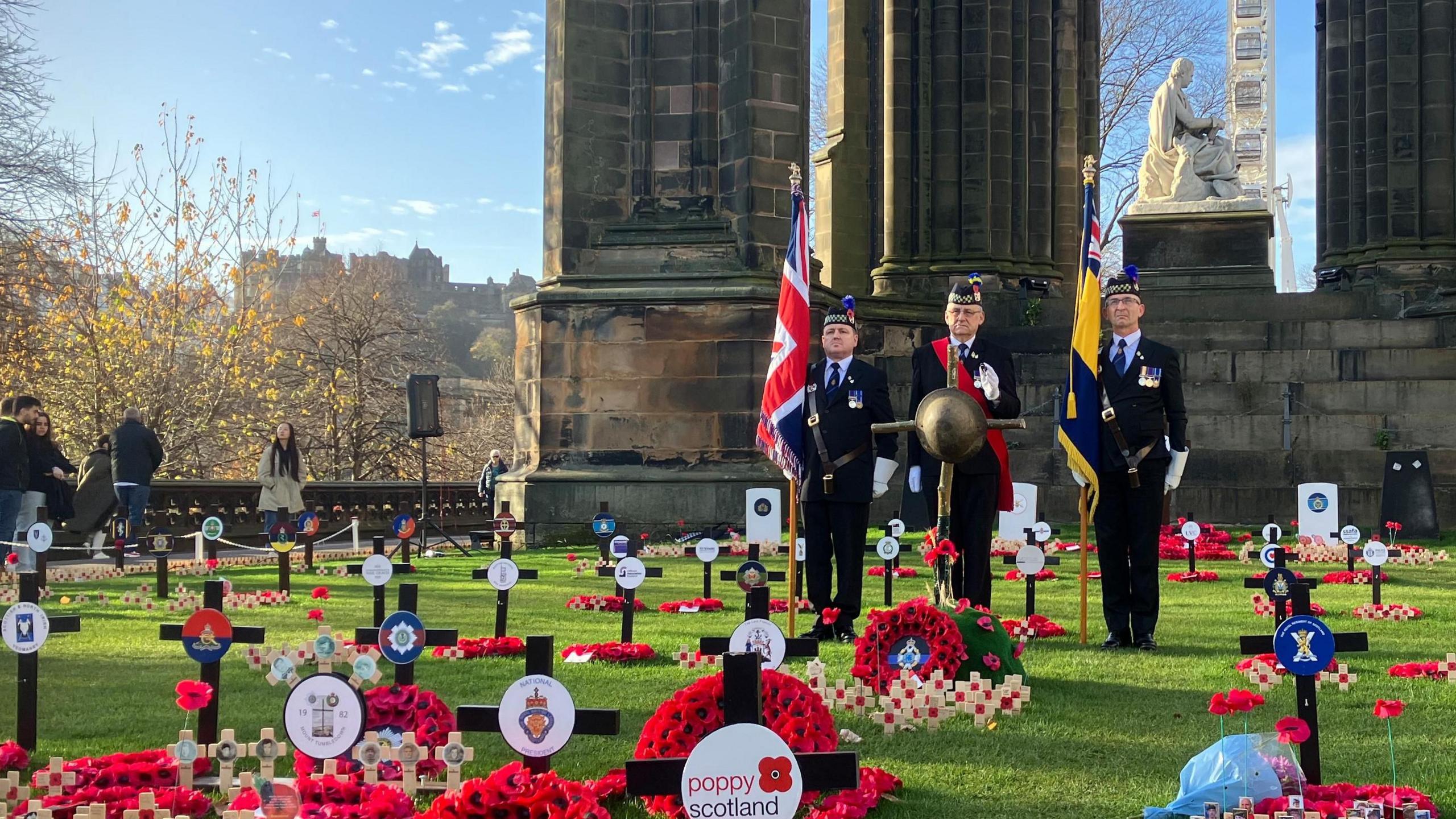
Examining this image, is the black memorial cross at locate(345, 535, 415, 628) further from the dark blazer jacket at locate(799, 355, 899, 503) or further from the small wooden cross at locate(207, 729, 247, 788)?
the dark blazer jacket at locate(799, 355, 899, 503)

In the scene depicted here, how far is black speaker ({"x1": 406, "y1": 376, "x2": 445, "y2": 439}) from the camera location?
19672 millimetres

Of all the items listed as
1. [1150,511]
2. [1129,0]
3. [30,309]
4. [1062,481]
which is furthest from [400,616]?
[1129,0]

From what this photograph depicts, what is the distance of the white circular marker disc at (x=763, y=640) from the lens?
5609mm

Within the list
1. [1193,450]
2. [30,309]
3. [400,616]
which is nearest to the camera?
[400,616]

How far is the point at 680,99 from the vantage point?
19.3 meters

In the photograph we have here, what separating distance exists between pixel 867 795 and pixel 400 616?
174 cm

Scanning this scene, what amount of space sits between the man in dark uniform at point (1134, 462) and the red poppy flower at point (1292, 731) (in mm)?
4256

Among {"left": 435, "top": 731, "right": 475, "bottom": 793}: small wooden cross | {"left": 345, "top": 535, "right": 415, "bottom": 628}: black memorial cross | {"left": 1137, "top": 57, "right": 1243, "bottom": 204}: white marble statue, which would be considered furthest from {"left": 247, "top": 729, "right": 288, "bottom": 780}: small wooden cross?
{"left": 1137, "top": 57, "right": 1243, "bottom": 204}: white marble statue

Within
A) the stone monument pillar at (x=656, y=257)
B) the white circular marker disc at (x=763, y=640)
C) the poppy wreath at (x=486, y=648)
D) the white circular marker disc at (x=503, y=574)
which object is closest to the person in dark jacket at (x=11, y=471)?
the stone monument pillar at (x=656, y=257)

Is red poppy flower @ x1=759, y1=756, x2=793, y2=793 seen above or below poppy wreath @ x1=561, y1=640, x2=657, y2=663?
above

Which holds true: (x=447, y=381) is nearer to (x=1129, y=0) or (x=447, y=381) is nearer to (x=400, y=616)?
(x=1129, y=0)

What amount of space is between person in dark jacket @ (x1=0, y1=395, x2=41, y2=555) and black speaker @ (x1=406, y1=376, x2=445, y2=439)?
494cm

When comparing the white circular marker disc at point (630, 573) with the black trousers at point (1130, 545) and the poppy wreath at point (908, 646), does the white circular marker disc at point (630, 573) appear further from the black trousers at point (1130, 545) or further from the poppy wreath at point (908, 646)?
the black trousers at point (1130, 545)

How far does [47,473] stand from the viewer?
55.1 feet
